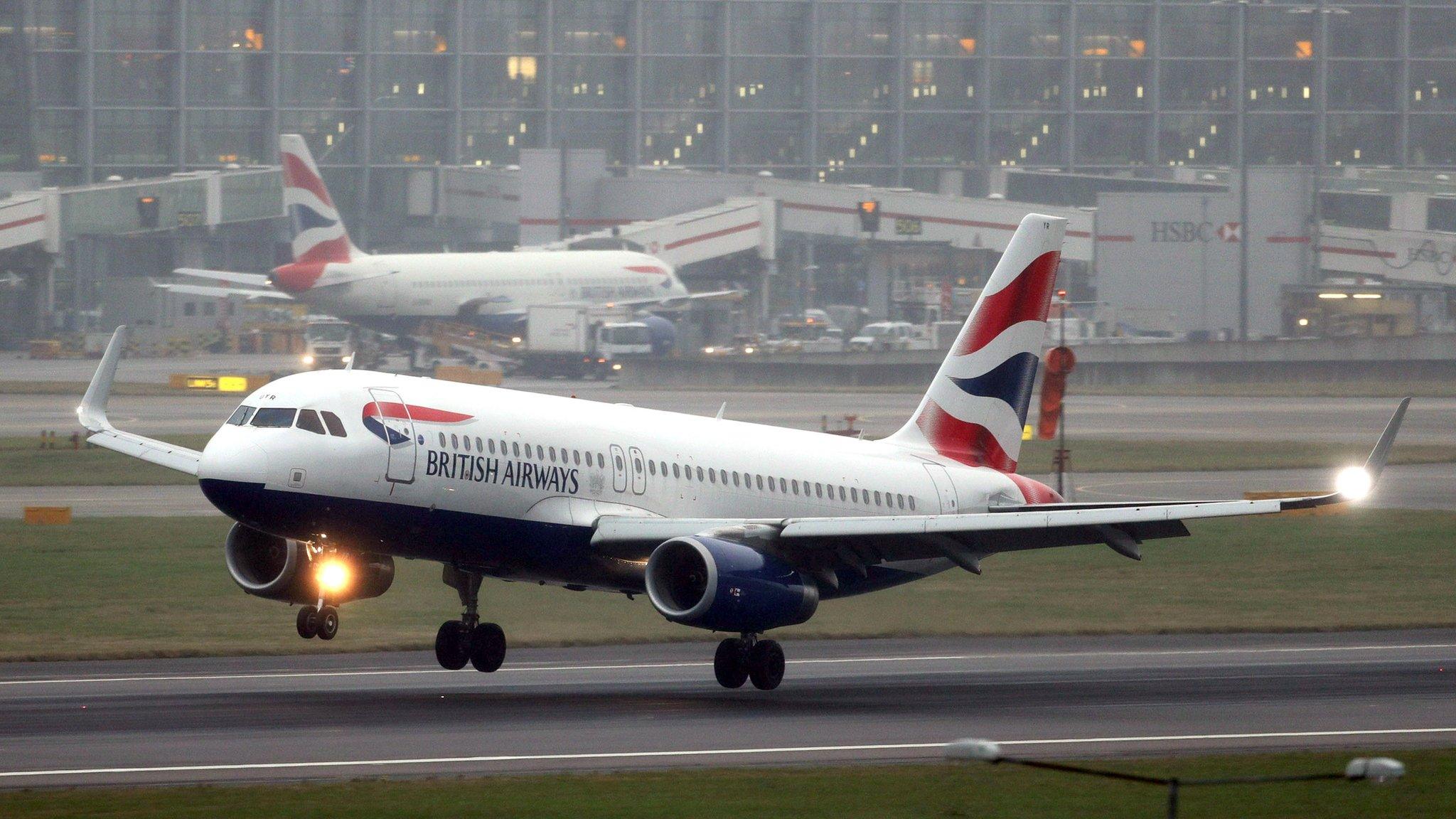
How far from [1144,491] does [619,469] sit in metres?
35.4

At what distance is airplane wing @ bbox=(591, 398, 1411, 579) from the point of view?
Result: 3044 centimetres

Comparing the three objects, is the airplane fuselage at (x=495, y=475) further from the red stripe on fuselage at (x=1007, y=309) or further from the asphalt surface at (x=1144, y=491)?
the asphalt surface at (x=1144, y=491)

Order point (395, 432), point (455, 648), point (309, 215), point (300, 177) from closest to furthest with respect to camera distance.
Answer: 1. point (395, 432)
2. point (455, 648)
3. point (300, 177)
4. point (309, 215)

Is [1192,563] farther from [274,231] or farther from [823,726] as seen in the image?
[274,231]

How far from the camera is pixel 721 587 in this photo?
29.8 metres

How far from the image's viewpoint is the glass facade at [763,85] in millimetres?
168000

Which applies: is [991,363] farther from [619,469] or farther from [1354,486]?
[1354,486]

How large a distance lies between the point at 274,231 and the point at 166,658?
13651cm

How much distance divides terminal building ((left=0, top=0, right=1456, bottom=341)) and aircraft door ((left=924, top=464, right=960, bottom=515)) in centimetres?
10145

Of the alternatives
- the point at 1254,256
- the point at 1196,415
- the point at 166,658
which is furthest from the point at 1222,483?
the point at 1254,256

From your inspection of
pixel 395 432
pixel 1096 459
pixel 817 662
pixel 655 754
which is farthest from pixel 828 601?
pixel 1096 459

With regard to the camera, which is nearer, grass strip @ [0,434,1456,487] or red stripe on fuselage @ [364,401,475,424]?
red stripe on fuselage @ [364,401,475,424]

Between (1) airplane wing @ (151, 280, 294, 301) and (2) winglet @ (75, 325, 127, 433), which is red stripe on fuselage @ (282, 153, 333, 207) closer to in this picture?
(1) airplane wing @ (151, 280, 294, 301)

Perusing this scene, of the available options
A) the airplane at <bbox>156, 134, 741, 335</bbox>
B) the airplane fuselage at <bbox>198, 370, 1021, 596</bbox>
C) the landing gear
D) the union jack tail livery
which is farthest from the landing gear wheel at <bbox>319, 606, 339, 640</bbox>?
the airplane at <bbox>156, 134, 741, 335</bbox>
